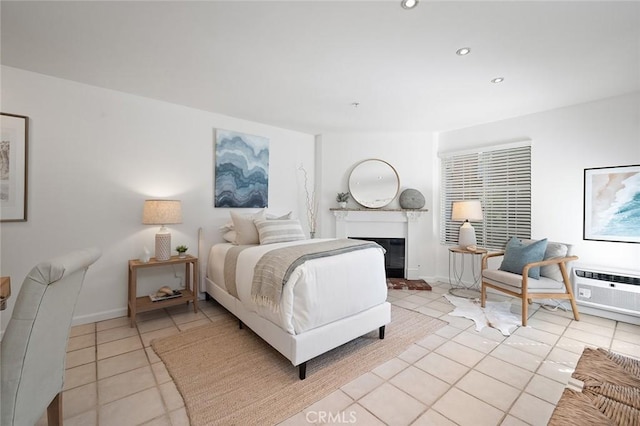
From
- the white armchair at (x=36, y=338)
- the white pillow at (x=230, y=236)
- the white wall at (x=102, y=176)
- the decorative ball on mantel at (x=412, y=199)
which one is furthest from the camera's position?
the decorative ball on mantel at (x=412, y=199)

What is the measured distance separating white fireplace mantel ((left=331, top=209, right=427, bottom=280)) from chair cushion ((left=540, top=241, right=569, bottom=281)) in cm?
167

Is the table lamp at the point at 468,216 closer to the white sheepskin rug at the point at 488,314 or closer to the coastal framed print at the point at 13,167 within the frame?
the white sheepskin rug at the point at 488,314

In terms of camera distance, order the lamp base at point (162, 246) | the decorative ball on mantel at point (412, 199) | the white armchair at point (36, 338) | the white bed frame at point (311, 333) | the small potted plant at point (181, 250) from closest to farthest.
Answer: the white armchair at point (36, 338)
the white bed frame at point (311, 333)
the lamp base at point (162, 246)
the small potted plant at point (181, 250)
the decorative ball on mantel at point (412, 199)

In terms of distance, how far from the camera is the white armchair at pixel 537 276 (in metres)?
→ 2.89

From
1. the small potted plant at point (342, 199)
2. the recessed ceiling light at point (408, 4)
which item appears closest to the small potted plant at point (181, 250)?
the small potted plant at point (342, 199)

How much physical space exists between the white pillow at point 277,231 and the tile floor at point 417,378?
1.10 metres

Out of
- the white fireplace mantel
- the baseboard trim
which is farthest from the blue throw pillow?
the baseboard trim

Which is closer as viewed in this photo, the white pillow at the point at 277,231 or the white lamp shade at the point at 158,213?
the white lamp shade at the point at 158,213

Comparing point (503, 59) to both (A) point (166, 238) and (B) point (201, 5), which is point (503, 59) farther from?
(A) point (166, 238)

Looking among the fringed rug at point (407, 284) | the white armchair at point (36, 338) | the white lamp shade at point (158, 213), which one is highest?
the white lamp shade at point (158, 213)

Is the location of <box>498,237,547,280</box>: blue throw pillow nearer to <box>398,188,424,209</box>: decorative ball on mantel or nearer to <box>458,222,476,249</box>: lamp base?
<box>458,222,476,249</box>: lamp base

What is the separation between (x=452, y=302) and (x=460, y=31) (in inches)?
119

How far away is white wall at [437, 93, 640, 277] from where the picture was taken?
2992 millimetres

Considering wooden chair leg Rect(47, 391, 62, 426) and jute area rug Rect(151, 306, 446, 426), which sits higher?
wooden chair leg Rect(47, 391, 62, 426)
